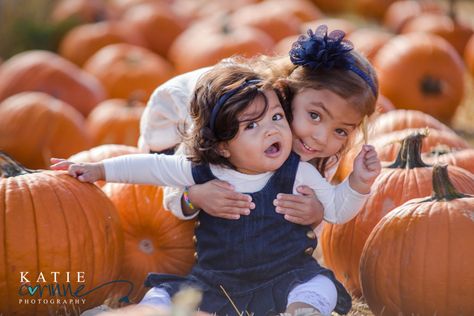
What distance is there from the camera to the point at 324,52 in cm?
343

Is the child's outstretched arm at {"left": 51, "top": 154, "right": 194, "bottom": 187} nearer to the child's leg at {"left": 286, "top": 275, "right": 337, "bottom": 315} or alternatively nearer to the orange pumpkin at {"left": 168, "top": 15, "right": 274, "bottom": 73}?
the child's leg at {"left": 286, "top": 275, "right": 337, "bottom": 315}

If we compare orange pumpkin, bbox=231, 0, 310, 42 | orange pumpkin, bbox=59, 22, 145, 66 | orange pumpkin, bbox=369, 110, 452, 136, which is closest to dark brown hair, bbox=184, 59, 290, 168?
orange pumpkin, bbox=369, 110, 452, 136

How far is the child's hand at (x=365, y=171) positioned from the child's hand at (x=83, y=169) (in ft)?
3.39

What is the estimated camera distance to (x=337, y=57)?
3459 millimetres

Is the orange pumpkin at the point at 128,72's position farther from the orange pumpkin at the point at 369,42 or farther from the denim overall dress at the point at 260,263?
the denim overall dress at the point at 260,263

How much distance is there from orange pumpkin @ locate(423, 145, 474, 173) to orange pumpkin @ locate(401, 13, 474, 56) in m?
5.03

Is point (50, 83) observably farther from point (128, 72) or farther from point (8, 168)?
point (8, 168)

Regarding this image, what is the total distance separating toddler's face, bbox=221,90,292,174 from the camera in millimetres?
3307

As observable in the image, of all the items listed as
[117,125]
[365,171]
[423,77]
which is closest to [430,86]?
[423,77]

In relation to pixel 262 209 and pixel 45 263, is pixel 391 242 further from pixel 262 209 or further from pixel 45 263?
pixel 45 263

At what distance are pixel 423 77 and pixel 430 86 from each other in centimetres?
11

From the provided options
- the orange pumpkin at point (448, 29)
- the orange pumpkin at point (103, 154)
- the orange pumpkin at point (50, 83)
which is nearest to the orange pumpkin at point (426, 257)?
the orange pumpkin at point (103, 154)

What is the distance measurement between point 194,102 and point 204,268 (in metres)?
0.67

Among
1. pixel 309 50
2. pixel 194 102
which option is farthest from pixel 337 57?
pixel 194 102
